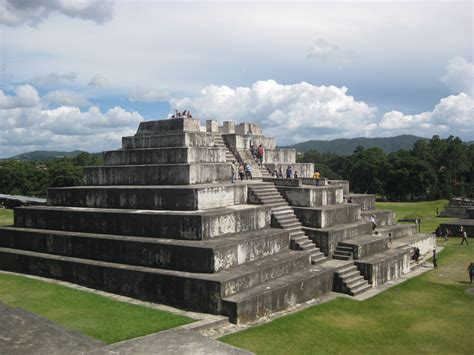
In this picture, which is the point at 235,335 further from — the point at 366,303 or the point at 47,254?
the point at 47,254

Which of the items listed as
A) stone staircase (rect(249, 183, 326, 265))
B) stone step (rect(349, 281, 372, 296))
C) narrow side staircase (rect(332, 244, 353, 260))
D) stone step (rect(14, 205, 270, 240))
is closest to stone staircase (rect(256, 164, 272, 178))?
stone staircase (rect(249, 183, 326, 265))

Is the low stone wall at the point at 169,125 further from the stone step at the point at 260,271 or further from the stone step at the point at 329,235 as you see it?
the stone step at the point at 260,271

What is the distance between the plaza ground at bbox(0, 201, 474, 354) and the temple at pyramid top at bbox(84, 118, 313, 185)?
4379mm

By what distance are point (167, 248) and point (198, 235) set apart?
88cm

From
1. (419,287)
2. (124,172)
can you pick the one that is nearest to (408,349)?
(419,287)

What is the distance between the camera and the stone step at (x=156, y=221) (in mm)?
12047

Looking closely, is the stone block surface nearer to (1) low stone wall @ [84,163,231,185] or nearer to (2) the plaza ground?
(2) the plaza ground

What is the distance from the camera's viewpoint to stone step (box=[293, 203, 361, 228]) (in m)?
14.8

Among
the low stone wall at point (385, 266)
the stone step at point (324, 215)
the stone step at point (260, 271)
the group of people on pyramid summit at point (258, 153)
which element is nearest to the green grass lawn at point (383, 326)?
the low stone wall at point (385, 266)

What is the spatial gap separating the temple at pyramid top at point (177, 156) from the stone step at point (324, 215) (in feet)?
9.46

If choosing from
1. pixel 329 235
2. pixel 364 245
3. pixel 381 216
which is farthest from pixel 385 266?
pixel 381 216

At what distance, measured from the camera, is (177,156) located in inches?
585

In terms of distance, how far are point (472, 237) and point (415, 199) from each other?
32.7m

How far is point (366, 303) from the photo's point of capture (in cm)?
1202
